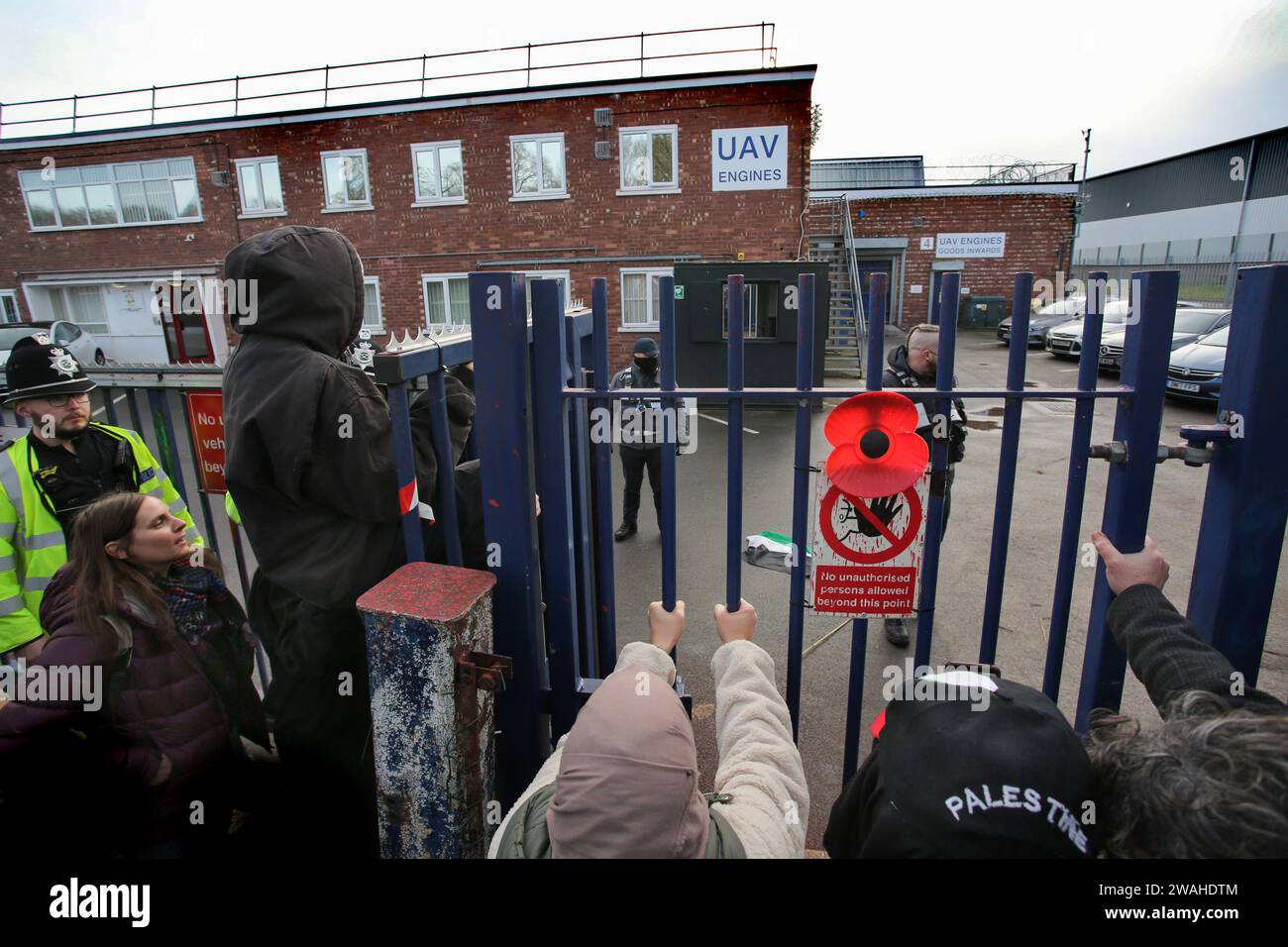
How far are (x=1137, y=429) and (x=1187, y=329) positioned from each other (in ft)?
53.5

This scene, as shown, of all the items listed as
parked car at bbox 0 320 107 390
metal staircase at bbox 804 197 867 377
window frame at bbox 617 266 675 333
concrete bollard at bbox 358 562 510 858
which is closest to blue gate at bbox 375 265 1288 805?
concrete bollard at bbox 358 562 510 858

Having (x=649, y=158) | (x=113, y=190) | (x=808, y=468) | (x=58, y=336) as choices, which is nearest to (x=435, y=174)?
(x=649, y=158)

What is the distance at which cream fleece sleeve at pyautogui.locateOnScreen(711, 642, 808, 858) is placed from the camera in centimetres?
139

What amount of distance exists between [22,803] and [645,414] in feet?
7.37

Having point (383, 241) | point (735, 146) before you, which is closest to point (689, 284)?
point (735, 146)

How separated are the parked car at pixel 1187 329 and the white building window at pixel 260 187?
66.0 ft

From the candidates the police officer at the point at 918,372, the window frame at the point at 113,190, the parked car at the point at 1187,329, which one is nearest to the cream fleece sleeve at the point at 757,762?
the police officer at the point at 918,372

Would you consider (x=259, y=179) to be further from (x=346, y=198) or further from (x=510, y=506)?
(x=510, y=506)

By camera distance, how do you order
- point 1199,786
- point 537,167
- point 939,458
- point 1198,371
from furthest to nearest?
point 537,167 → point 1198,371 → point 939,458 → point 1199,786

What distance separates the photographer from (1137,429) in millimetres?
1717

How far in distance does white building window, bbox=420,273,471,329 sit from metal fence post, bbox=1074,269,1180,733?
17102 millimetres

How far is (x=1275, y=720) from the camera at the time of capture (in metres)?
1.07

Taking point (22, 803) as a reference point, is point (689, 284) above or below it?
above

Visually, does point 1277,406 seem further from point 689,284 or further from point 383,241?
point 383,241
